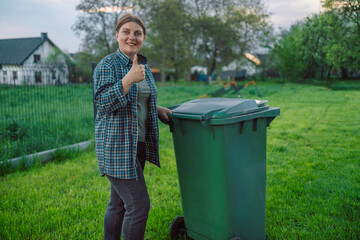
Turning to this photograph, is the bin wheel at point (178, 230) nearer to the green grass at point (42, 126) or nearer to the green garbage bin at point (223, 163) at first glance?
the green garbage bin at point (223, 163)

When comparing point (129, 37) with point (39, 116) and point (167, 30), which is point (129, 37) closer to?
point (39, 116)

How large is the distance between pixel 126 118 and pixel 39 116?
16.4 ft

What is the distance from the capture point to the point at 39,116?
6258 mm

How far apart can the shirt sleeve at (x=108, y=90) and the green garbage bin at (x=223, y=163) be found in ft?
1.94

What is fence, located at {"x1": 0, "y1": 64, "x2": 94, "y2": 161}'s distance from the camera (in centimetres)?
534

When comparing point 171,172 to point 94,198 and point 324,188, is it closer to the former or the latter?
point 94,198

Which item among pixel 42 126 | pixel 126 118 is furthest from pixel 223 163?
pixel 42 126

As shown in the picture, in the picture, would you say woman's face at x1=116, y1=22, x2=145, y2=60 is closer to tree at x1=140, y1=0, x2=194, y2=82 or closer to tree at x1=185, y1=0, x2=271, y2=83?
tree at x1=140, y1=0, x2=194, y2=82

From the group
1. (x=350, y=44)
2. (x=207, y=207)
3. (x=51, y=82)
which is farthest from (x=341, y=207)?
(x=350, y=44)

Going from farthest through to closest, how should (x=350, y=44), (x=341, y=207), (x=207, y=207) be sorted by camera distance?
(x=350, y=44), (x=341, y=207), (x=207, y=207)

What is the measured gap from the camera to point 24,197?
3574 mm

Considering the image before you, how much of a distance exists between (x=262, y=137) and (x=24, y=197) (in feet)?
9.48

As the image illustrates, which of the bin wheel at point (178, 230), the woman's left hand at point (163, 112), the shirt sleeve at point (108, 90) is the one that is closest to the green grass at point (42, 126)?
the bin wheel at point (178, 230)

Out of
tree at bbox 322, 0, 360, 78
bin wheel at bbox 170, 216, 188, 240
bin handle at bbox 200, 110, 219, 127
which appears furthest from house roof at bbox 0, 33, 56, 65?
bin handle at bbox 200, 110, 219, 127
